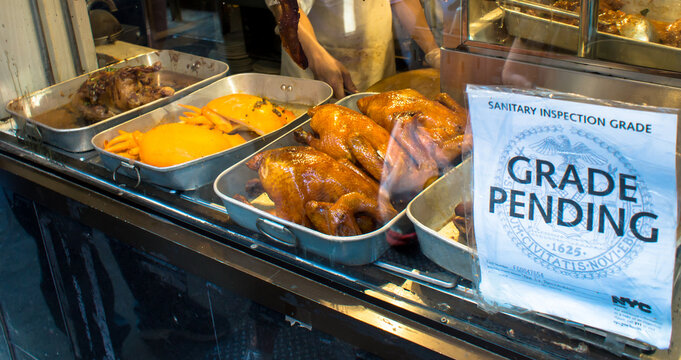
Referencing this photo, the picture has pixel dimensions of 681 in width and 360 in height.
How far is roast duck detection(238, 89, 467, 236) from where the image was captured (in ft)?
3.98

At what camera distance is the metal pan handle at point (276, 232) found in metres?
1.20

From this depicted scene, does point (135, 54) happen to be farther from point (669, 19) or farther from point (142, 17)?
point (669, 19)

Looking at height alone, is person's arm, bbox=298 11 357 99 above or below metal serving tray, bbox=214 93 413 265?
above

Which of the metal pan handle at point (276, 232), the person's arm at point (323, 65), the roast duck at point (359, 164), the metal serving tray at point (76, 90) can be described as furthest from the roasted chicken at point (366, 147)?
the metal serving tray at point (76, 90)

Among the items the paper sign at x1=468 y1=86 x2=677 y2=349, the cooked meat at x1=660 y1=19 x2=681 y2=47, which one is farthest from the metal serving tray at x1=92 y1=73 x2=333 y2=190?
the cooked meat at x1=660 y1=19 x2=681 y2=47

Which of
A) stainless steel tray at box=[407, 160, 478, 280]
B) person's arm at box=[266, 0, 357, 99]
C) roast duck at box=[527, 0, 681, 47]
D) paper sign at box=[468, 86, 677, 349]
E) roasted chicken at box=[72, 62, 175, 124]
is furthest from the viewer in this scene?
roasted chicken at box=[72, 62, 175, 124]

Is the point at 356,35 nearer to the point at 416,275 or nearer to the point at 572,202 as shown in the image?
the point at 416,275

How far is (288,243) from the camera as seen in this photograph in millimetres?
1245

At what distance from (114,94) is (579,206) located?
1620 millimetres

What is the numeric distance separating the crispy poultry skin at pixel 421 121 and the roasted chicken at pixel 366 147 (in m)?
0.03

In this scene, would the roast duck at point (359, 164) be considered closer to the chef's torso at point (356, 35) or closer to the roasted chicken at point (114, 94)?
the chef's torso at point (356, 35)

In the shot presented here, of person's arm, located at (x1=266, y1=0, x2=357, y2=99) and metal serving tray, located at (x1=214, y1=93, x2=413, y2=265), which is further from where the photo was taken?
person's arm, located at (x1=266, y1=0, x2=357, y2=99)

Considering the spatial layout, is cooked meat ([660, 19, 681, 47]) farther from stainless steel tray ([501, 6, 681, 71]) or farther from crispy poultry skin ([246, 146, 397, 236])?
crispy poultry skin ([246, 146, 397, 236])

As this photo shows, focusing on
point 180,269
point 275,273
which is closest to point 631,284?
point 275,273
